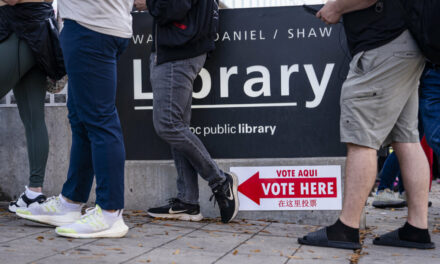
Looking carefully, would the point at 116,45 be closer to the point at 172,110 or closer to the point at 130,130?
the point at 172,110

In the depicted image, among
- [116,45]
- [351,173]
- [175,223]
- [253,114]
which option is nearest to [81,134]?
[116,45]

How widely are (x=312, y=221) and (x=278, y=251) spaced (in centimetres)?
121

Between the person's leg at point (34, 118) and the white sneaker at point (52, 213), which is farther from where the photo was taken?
the person's leg at point (34, 118)

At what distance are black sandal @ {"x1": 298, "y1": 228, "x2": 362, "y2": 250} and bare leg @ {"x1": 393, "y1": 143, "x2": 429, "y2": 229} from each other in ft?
1.38

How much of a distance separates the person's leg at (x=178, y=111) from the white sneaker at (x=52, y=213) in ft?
2.60

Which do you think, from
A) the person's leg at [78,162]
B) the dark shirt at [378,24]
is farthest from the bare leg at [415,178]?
the person's leg at [78,162]

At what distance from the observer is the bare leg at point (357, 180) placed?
3.43m

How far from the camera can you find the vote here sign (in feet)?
14.7

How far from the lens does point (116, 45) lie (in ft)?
11.8

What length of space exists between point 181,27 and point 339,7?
3.63 feet

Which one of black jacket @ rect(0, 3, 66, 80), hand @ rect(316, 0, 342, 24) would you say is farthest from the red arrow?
black jacket @ rect(0, 3, 66, 80)

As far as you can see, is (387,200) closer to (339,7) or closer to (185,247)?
(339,7)

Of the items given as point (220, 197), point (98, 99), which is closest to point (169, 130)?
point (220, 197)

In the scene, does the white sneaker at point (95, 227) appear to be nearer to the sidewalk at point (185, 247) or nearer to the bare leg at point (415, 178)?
the sidewalk at point (185, 247)
